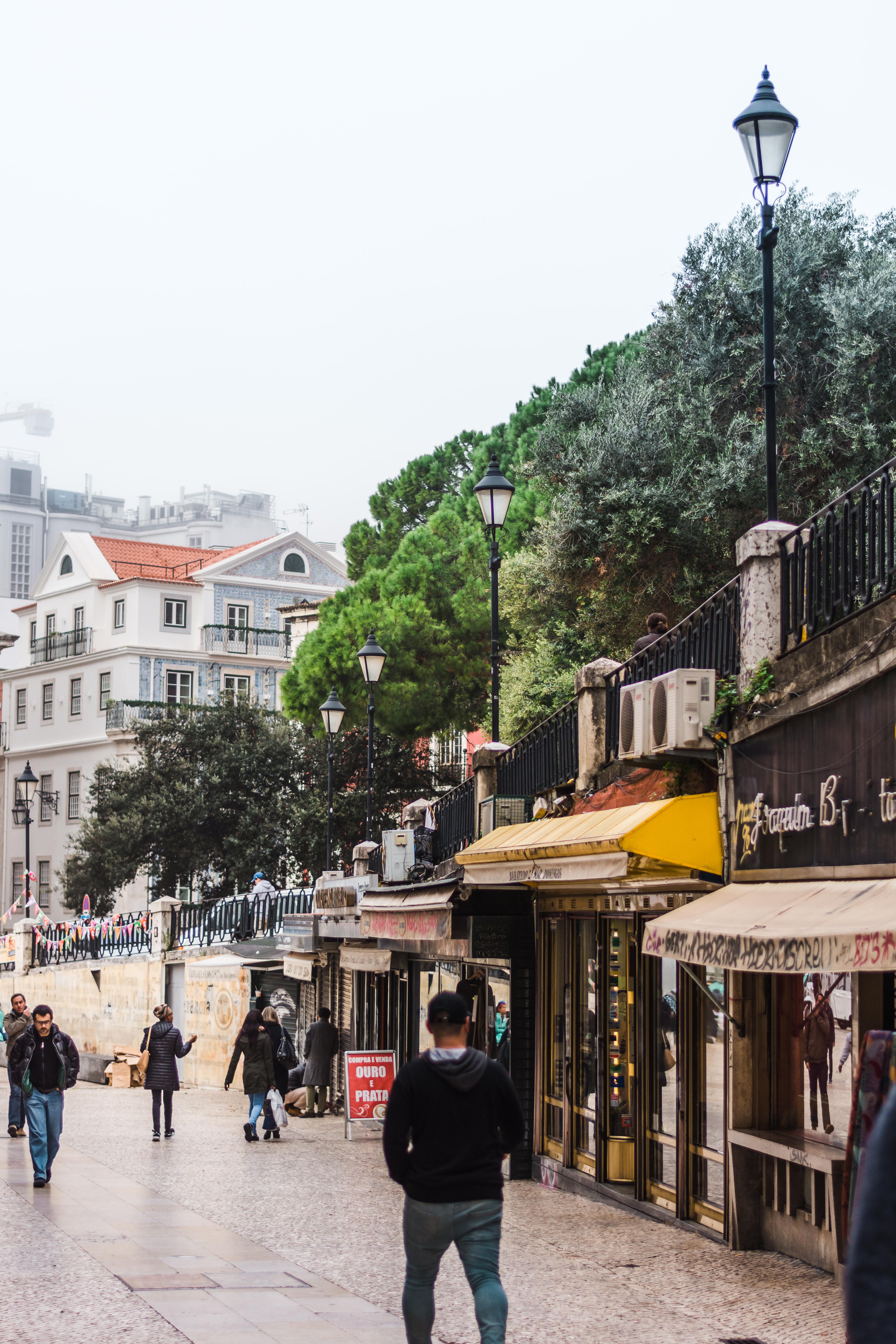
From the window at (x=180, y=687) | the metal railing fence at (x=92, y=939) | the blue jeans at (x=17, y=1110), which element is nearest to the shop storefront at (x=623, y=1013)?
the blue jeans at (x=17, y=1110)

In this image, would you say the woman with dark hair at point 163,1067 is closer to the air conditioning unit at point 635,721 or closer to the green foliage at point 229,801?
the air conditioning unit at point 635,721

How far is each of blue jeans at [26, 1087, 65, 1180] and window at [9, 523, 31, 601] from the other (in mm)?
85747

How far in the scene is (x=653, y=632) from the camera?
13961mm

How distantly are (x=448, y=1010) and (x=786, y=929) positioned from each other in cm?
264

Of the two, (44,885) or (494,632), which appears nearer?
(494,632)

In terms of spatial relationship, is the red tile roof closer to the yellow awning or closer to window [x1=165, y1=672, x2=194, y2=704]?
window [x1=165, y1=672, x2=194, y2=704]

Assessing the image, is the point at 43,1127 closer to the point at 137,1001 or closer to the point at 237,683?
the point at 137,1001

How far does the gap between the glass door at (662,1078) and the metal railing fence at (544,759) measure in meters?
3.23

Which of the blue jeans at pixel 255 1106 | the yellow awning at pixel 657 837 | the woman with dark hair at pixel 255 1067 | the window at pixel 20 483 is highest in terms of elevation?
the window at pixel 20 483

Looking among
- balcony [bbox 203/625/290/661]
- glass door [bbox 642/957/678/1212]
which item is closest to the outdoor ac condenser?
glass door [bbox 642/957/678/1212]

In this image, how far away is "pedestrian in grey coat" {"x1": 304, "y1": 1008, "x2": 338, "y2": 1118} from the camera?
81.0 feet

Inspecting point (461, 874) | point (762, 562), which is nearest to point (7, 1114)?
point (461, 874)

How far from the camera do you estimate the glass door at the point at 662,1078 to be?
38.8ft

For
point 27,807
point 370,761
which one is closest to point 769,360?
point 370,761
